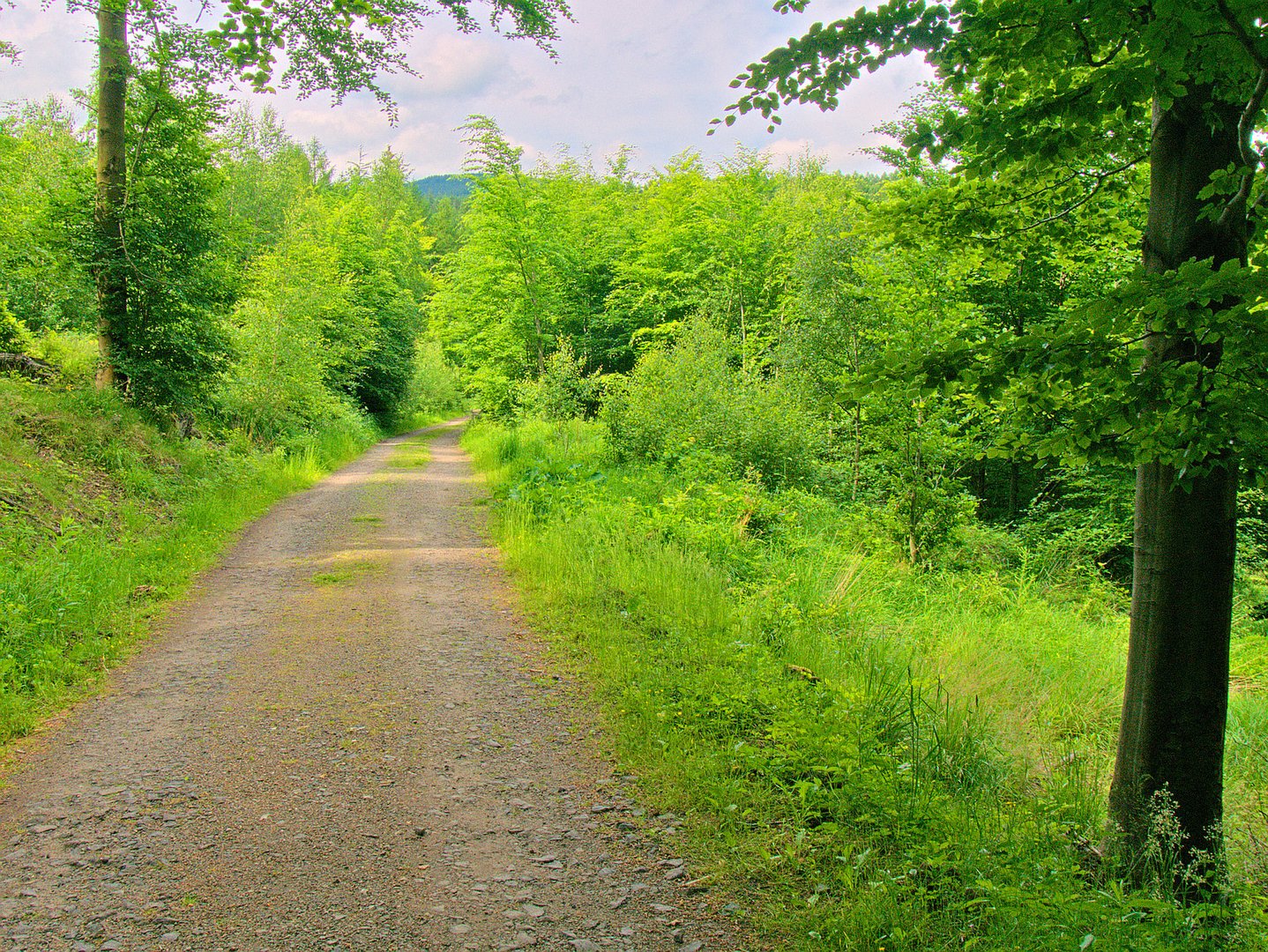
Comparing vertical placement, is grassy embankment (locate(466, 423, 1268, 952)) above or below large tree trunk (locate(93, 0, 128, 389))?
below

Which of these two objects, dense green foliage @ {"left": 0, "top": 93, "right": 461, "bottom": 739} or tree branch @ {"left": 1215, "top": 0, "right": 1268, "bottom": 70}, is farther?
dense green foliage @ {"left": 0, "top": 93, "right": 461, "bottom": 739}

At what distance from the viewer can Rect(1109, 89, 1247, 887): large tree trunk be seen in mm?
3049

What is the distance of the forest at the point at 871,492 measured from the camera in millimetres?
2865

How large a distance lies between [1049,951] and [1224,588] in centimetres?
166

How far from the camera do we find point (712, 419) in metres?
13.2

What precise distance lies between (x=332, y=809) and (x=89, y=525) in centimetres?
633

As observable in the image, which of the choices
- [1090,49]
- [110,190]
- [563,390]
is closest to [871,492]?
[563,390]

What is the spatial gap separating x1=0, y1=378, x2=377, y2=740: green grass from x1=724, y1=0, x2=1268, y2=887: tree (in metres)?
5.91

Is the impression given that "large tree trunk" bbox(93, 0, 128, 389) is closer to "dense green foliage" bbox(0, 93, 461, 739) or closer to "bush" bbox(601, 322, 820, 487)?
"dense green foliage" bbox(0, 93, 461, 739)

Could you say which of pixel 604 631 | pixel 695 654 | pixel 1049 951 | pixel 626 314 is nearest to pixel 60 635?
pixel 604 631

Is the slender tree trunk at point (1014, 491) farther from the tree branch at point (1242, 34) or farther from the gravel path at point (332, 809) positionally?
the tree branch at point (1242, 34)

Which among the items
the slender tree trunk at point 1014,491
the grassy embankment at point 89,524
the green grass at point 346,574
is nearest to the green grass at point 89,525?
the grassy embankment at point 89,524

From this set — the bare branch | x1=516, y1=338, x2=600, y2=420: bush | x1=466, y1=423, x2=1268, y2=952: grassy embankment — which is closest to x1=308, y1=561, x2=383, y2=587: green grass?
x1=466, y1=423, x2=1268, y2=952: grassy embankment

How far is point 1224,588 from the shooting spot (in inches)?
122
